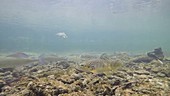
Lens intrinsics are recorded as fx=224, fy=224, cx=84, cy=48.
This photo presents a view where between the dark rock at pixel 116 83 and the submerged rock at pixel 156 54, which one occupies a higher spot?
the dark rock at pixel 116 83

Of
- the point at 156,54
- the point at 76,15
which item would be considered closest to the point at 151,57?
the point at 156,54

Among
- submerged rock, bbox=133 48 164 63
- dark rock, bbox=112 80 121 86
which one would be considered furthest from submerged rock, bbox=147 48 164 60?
dark rock, bbox=112 80 121 86

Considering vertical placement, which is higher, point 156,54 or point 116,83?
point 116,83

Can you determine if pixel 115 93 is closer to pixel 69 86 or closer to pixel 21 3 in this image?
pixel 69 86

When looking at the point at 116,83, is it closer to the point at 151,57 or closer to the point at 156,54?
the point at 151,57

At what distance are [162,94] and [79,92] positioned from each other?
5.26 feet

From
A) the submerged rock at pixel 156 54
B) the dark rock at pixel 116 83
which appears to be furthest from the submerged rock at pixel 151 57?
the dark rock at pixel 116 83

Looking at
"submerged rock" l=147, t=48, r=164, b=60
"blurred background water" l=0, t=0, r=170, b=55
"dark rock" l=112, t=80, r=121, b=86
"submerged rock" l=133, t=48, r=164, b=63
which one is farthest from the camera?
"blurred background water" l=0, t=0, r=170, b=55

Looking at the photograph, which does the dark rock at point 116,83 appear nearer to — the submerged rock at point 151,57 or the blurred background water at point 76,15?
the submerged rock at point 151,57

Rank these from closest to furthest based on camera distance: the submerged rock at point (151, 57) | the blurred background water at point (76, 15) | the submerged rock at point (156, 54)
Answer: the submerged rock at point (151, 57) → the submerged rock at point (156, 54) → the blurred background water at point (76, 15)

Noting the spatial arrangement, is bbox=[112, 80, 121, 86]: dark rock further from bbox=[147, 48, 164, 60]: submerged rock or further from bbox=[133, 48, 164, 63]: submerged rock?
bbox=[147, 48, 164, 60]: submerged rock

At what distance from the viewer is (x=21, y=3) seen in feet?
105

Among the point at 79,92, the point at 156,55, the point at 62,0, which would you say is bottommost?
the point at 156,55

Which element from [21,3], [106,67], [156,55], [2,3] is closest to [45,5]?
[21,3]
